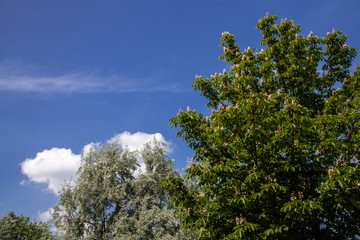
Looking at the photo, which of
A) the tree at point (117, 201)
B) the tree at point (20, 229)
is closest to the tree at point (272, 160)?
the tree at point (117, 201)

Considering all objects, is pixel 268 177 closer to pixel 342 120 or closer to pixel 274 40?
pixel 342 120

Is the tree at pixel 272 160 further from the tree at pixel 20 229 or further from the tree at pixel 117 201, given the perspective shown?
the tree at pixel 20 229

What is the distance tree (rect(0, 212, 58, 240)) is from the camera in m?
34.9

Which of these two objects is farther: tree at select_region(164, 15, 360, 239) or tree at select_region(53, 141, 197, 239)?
tree at select_region(53, 141, 197, 239)

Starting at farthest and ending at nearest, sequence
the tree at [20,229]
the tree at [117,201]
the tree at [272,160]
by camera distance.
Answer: the tree at [20,229] < the tree at [117,201] < the tree at [272,160]

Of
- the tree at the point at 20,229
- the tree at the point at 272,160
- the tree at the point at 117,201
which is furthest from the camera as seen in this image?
the tree at the point at 20,229

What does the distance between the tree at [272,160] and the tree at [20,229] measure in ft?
105

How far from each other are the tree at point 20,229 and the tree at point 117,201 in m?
7.81

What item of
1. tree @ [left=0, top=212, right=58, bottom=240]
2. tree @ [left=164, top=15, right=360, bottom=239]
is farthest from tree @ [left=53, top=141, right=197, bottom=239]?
tree @ [left=164, top=15, right=360, bottom=239]

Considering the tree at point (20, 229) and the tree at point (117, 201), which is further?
the tree at point (20, 229)

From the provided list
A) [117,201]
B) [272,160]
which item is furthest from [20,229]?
[272,160]

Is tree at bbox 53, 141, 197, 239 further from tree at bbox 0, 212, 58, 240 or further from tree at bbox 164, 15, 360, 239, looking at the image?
tree at bbox 164, 15, 360, 239

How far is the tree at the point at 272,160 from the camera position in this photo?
8281mm

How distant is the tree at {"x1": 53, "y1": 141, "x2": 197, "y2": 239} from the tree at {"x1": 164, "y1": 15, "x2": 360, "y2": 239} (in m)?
17.6
